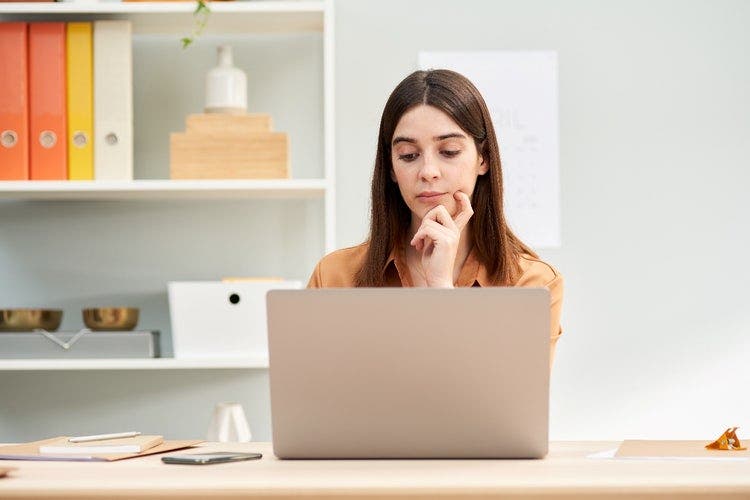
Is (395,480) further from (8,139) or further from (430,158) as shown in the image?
(8,139)

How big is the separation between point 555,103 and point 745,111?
510 millimetres

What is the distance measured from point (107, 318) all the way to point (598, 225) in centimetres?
127

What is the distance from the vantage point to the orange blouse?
194cm

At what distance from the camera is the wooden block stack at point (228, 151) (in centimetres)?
235

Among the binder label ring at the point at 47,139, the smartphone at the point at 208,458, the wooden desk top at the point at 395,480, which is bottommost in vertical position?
the smartphone at the point at 208,458

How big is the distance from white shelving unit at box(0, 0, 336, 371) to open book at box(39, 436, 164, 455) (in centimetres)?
90

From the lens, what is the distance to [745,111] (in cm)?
265

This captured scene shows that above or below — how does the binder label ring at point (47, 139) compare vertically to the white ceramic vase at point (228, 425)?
above

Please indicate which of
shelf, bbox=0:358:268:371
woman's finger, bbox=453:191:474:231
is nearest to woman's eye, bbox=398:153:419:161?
woman's finger, bbox=453:191:474:231

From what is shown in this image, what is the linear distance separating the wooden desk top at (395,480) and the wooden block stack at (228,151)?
129cm

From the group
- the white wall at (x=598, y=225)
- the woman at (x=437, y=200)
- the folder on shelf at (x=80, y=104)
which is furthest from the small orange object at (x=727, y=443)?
the folder on shelf at (x=80, y=104)

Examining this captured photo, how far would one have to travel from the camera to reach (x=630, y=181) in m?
2.64

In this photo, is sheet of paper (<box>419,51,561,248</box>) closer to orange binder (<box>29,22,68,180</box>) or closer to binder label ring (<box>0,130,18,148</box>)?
orange binder (<box>29,22,68,180</box>)

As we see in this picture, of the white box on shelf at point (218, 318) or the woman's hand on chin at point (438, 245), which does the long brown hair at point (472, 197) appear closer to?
the woman's hand on chin at point (438, 245)
